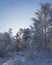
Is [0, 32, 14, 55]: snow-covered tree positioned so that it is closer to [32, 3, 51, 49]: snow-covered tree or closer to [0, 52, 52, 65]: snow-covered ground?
[32, 3, 51, 49]: snow-covered tree

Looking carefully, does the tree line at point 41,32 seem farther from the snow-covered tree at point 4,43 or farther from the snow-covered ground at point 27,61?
the snow-covered ground at point 27,61

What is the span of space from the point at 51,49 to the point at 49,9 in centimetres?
738

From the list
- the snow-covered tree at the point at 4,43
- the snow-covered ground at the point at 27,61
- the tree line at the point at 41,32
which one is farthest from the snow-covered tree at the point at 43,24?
the snow-covered ground at the point at 27,61

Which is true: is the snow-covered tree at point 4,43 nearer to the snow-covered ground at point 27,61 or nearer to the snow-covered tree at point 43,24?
the snow-covered tree at point 43,24

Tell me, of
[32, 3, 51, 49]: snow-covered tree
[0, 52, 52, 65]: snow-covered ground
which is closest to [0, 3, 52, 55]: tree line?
[32, 3, 51, 49]: snow-covered tree

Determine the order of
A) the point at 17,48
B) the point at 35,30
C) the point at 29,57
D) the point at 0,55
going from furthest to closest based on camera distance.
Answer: the point at 17,48 → the point at 35,30 → the point at 0,55 → the point at 29,57

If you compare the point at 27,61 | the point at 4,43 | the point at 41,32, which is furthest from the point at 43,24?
the point at 27,61

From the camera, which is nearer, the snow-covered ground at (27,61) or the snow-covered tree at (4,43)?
the snow-covered ground at (27,61)

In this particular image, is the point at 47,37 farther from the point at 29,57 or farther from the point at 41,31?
the point at 29,57

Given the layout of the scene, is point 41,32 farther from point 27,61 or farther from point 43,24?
point 27,61

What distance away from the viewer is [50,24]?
105ft

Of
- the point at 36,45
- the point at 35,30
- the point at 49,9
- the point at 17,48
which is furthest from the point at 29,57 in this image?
the point at 17,48

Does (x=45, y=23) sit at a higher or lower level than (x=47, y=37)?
higher

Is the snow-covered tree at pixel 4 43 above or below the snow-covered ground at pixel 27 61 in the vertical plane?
above
